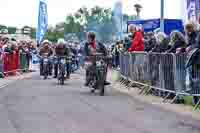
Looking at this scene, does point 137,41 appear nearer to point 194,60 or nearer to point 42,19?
point 194,60

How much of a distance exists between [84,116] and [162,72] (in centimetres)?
522

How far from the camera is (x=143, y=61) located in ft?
67.2

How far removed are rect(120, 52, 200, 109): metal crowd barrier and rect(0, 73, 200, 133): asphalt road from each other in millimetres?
997

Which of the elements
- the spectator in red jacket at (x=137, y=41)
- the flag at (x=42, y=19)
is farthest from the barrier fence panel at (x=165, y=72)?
the flag at (x=42, y=19)

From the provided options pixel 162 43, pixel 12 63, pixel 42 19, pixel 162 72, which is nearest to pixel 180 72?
pixel 162 72

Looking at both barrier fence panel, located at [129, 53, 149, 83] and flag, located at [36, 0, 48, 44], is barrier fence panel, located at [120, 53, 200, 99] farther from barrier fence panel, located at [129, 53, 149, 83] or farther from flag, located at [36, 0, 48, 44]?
flag, located at [36, 0, 48, 44]

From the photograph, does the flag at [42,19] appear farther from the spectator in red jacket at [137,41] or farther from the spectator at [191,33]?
the spectator at [191,33]

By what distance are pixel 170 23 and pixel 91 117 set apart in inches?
960

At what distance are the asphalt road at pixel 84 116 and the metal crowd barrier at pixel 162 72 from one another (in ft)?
3.27

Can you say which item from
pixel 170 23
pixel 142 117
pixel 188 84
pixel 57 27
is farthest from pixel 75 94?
pixel 57 27

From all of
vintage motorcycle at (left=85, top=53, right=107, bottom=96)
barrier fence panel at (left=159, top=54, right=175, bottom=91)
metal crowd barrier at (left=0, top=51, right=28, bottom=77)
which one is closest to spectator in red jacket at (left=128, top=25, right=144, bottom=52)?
vintage motorcycle at (left=85, top=53, right=107, bottom=96)

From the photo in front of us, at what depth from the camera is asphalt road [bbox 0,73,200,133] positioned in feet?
37.1

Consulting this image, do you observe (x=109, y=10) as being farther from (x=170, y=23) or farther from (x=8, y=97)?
(x=8, y=97)

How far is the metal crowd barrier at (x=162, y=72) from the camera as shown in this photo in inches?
631
